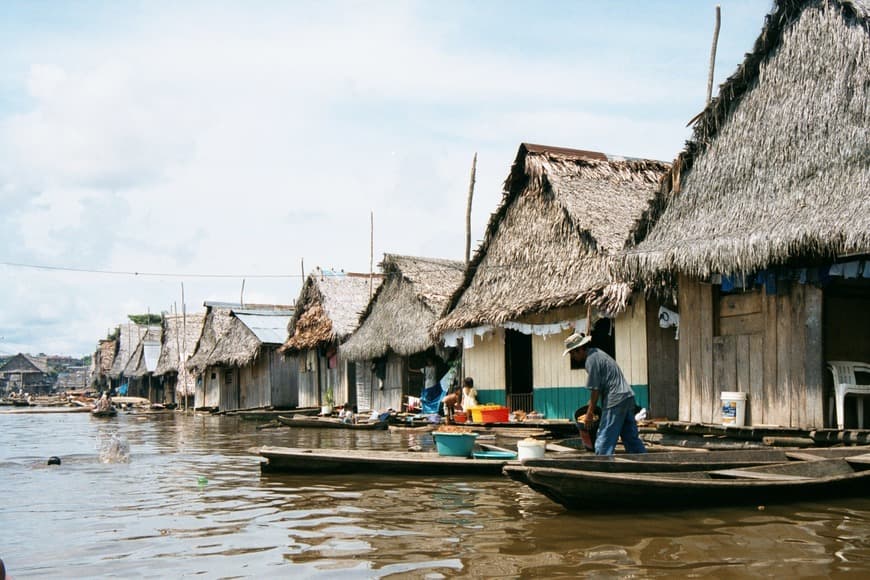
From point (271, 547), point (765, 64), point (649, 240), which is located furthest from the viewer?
point (649, 240)

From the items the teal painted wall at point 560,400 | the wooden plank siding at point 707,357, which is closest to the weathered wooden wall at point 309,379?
the teal painted wall at point 560,400

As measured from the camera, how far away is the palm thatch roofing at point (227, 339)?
31.3 m

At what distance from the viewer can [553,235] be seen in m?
15.3

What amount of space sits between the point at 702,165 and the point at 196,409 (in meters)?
30.9

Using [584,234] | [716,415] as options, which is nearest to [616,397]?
[716,415]

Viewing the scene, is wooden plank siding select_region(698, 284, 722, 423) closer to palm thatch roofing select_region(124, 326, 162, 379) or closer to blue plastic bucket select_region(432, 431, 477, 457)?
blue plastic bucket select_region(432, 431, 477, 457)

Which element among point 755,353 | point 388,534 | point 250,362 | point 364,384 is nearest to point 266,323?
point 250,362

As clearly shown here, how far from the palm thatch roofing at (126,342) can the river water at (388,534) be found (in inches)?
1878

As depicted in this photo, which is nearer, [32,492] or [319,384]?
[32,492]

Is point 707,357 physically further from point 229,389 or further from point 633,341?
point 229,389

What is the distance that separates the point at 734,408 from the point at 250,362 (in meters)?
24.1

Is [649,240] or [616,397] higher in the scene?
[649,240]

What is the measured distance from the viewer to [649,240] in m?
11.3

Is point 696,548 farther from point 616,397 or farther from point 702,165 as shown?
point 702,165
